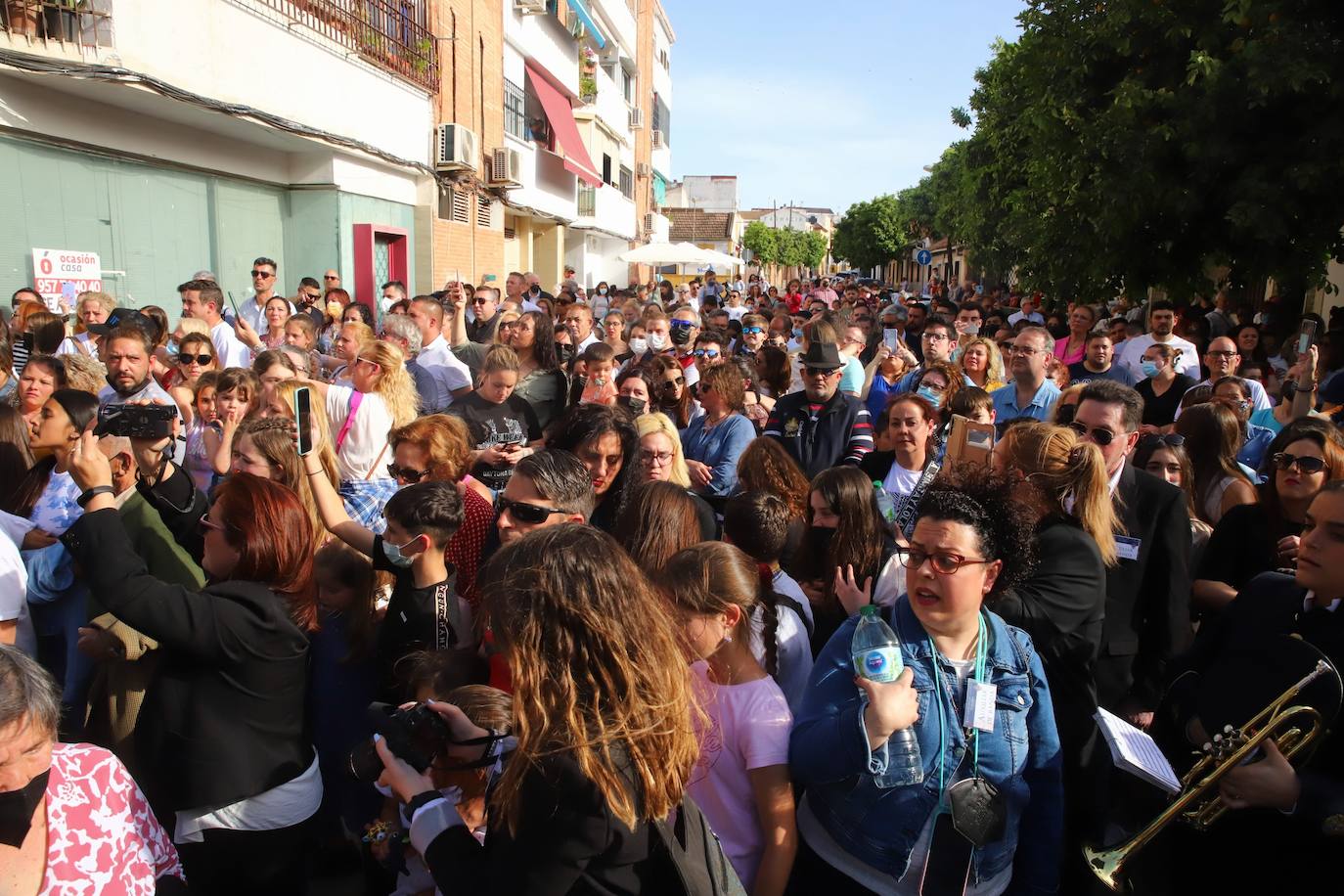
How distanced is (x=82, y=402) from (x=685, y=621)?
320 cm

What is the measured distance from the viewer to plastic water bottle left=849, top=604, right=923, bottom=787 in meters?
2.17

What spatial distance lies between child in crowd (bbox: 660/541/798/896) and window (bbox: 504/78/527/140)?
2034cm

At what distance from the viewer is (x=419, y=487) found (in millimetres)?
3250

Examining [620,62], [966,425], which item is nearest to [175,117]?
[966,425]

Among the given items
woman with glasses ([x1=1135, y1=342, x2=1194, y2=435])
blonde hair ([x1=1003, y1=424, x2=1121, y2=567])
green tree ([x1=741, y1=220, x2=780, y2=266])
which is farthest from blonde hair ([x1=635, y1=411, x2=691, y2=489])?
A: green tree ([x1=741, y1=220, x2=780, y2=266])

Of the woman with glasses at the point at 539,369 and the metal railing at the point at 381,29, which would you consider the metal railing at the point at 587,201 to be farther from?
the woman with glasses at the point at 539,369

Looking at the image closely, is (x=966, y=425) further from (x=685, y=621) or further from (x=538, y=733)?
(x=538, y=733)

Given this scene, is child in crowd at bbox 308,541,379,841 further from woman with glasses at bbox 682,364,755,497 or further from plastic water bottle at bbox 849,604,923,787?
woman with glasses at bbox 682,364,755,497

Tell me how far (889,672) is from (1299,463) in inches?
104

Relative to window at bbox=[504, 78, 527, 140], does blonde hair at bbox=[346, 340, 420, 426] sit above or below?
below

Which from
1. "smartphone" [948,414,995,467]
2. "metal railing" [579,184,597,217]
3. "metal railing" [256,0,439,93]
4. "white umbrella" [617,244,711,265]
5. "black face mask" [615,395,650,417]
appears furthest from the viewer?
"metal railing" [579,184,597,217]

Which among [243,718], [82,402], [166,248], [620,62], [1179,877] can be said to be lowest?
[1179,877]

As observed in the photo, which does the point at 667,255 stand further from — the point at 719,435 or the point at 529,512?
the point at 529,512

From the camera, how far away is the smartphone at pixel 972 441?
383 centimetres
